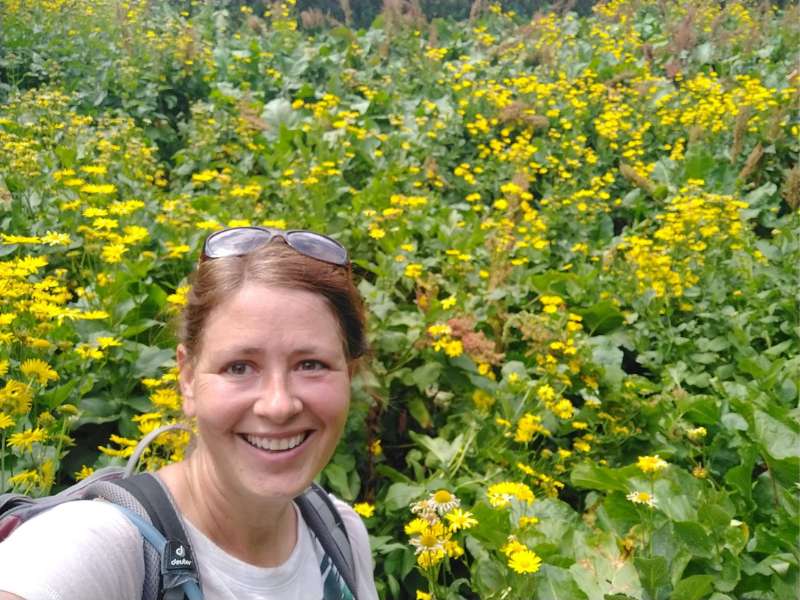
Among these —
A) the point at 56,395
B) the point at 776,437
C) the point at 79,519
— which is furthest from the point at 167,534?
the point at 776,437

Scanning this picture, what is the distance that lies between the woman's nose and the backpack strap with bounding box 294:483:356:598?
1.10 ft

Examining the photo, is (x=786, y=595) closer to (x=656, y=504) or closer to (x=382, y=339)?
(x=656, y=504)

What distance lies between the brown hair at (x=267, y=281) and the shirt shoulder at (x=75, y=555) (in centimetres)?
42

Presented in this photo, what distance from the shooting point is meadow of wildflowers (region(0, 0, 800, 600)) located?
266cm

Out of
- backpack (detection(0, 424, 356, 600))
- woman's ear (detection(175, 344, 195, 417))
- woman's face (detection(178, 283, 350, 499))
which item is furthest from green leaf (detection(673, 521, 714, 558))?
backpack (detection(0, 424, 356, 600))

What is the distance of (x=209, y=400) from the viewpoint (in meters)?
1.53

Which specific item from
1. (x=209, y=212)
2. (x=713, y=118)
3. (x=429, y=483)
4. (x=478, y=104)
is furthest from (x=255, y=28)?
(x=429, y=483)

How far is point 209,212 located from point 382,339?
136 cm

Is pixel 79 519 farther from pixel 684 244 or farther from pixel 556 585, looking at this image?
pixel 684 244

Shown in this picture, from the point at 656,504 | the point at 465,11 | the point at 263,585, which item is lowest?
the point at 465,11

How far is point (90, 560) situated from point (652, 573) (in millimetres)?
1744

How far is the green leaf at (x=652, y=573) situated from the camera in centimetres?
248

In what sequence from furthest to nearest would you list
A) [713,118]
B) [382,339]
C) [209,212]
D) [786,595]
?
[713,118] < [209,212] < [382,339] < [786,595]

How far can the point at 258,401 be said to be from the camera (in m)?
1.51
